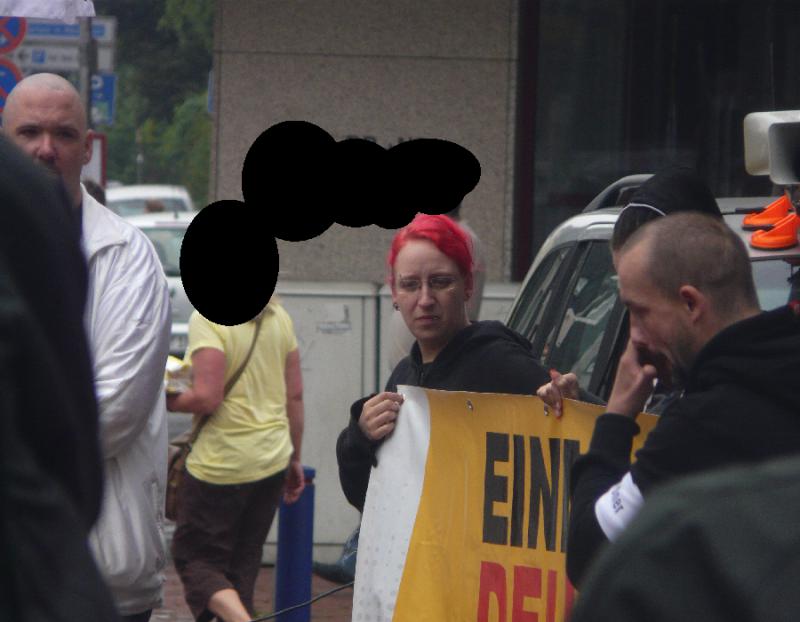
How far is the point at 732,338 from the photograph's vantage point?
8.90 ft

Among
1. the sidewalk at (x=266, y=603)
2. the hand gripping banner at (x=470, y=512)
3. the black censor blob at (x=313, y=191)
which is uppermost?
the black censor blob at (x=313, y=191)

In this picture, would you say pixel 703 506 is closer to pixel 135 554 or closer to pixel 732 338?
pixel 732 338

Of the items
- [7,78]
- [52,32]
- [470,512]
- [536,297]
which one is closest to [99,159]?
[52,32]

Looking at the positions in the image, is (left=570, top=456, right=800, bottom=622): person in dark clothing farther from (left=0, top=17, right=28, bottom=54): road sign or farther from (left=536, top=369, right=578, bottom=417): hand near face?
(left=0, top=17, right=28, bottom=54): road sign

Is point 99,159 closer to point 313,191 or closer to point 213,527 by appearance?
point 313,191

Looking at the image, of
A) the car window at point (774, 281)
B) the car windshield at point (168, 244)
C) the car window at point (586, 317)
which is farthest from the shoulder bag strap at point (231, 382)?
the car windshield at point (168, 244)

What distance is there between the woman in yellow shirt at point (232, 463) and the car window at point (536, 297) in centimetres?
214

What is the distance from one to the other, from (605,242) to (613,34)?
6158 millimetres

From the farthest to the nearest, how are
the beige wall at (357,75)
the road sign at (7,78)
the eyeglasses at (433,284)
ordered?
the road sign at (7,78), the beige wall at (357,75), the eyeglasses at (433,284)

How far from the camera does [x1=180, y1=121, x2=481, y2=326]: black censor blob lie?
9.60 m

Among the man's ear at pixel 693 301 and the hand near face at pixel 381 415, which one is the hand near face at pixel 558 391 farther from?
the man's ear at pixel 693 301

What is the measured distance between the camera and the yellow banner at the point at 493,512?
388 centimetres

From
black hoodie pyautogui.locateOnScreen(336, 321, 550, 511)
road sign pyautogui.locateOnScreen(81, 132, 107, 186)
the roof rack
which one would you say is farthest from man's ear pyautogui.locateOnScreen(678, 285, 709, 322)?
road sign pyautogui.locateOnScreen(81, 132, 107, 186)

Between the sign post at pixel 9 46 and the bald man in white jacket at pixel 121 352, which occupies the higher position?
the sign post at pixel 9 46
